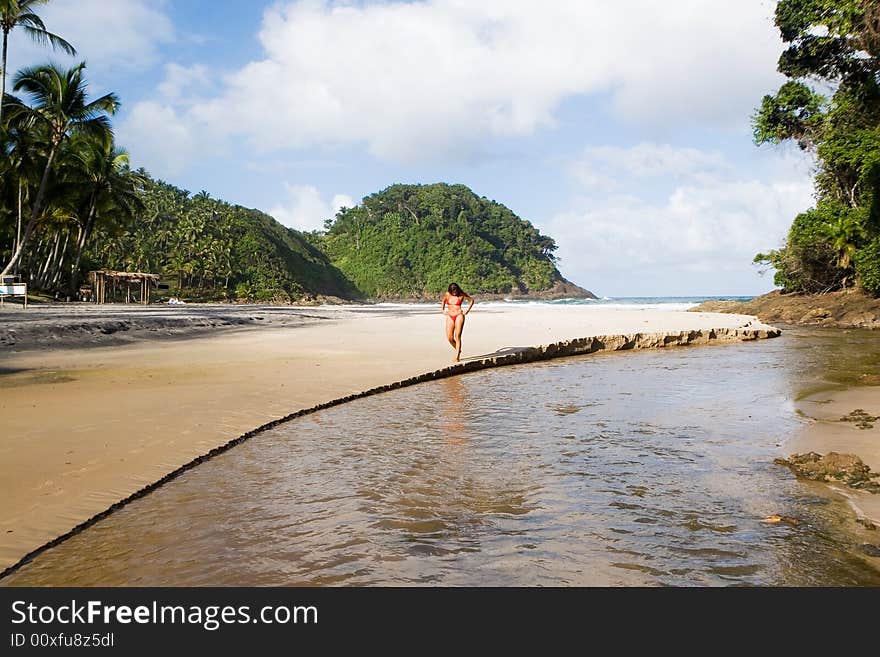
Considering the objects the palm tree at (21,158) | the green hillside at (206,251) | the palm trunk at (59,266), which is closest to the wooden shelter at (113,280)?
the palm trunk at (59,266)

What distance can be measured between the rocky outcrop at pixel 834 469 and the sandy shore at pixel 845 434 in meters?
0.12

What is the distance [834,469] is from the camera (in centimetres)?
474

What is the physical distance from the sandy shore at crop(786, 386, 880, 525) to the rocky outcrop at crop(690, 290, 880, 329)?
2045 centimetres

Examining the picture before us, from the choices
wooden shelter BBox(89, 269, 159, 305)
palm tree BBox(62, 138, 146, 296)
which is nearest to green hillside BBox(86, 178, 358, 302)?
wooden shelter BBox(89, 269, 159, 305)

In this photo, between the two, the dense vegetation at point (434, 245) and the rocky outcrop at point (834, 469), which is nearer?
the rocky outcrop at point (834, 469)

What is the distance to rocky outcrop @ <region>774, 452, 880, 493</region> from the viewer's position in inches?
175

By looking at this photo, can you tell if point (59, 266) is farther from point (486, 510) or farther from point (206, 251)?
point (486, 510)

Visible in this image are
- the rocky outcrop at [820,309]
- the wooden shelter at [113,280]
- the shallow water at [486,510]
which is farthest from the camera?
the wooden shelter at [113,280]

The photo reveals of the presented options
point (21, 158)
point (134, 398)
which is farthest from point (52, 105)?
point (134, 398)

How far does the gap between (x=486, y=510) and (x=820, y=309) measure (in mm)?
31899

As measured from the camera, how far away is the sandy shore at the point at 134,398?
4062mm

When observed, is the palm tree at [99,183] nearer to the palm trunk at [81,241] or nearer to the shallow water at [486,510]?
the palm trunk at [81,241]

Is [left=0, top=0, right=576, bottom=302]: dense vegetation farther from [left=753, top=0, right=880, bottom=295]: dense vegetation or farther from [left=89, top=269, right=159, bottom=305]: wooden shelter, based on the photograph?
[left=753, top=0, right=880, bottom=295]: dense vegetation
